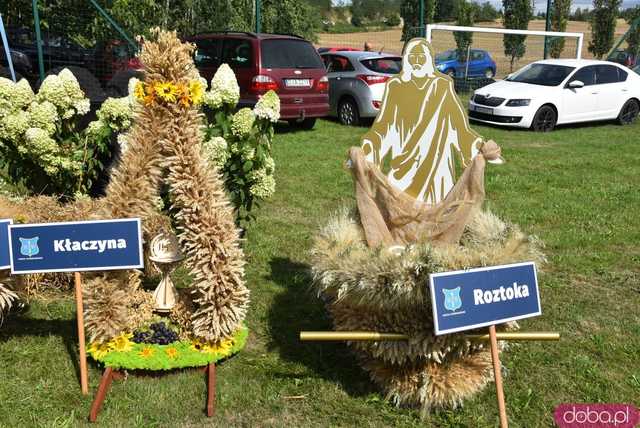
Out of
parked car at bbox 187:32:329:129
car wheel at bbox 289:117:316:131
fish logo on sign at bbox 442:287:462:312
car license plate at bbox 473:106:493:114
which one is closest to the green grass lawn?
fish logo on sign at bbox 442:287:462:312

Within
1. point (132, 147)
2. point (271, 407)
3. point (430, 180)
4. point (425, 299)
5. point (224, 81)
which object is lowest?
point (271, 407)

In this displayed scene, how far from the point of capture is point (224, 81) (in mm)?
4715

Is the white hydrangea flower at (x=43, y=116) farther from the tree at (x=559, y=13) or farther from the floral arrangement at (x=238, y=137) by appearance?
the tree at (x=559, y=13)

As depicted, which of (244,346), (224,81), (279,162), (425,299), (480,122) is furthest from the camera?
(480,122)

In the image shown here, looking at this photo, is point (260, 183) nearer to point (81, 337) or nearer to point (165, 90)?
point (165, 90)

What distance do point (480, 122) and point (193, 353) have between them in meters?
10.8

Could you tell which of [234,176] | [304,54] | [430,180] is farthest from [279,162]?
[430,180]

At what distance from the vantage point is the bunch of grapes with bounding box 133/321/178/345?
3.72 meters

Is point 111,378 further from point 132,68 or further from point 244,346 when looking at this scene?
point 132,68

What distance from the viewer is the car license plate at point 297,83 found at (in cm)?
1151

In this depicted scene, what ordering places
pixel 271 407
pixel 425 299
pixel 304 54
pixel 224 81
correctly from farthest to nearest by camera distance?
1. pixel 304 54
2. pixel 224 81
3. pixel 271 407
4. pixel 425 299

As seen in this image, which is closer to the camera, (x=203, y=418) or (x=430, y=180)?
(x=203, y=418)

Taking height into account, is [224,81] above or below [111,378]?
above

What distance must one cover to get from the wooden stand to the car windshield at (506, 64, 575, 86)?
11.4 m
